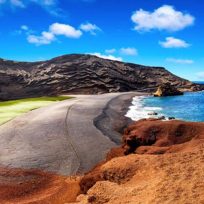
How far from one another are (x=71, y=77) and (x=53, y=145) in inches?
3887

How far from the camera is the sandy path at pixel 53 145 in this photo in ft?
65.9

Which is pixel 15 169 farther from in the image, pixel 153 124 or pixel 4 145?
pixel 153 124

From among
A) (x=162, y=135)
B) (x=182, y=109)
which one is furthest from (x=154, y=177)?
(x=182, y=109)

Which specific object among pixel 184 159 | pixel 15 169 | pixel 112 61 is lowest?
pixel 15 169

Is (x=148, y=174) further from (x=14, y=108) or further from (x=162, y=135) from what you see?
(x=14, y=108)

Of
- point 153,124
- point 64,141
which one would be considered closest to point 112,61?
point 64,141

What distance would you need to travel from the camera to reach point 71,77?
122m

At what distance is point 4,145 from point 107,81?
99628 millimetres

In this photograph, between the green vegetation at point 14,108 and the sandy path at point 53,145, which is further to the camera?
the green vegetation at point 14,108

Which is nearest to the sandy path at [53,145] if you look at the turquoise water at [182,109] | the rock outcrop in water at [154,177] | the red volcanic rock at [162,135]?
the red volcanic rock at [162,135]

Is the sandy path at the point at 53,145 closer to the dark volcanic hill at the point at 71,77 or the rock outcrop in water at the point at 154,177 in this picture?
the rock outcrop in water at the point at 154,177

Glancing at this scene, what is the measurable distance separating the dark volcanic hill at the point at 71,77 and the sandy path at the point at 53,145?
6983 centimetres

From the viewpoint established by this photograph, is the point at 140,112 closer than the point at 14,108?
No

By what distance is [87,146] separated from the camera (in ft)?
76.7
